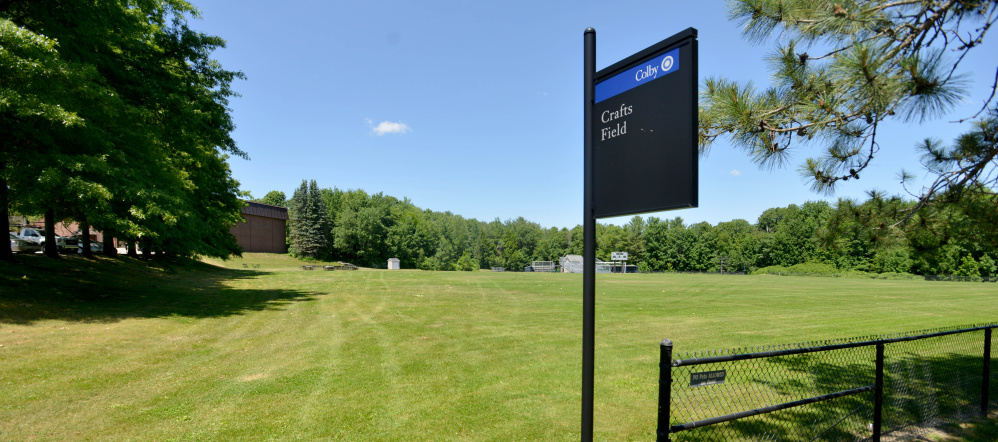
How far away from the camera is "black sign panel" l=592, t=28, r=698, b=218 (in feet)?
6.98

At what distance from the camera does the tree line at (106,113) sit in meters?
10.1

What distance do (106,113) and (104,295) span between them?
18.4ft

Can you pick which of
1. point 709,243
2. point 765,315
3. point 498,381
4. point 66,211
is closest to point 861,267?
point 709,243

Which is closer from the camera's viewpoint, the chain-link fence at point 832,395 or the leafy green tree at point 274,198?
the chain-link fence at point 832,395

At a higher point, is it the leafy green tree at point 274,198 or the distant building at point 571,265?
the leafy green tree at point 274,198

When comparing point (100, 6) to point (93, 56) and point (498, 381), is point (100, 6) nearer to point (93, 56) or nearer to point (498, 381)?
point (93, 56)

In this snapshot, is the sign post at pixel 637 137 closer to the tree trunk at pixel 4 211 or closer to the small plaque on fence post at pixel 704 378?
the small plaque on fence post at pixel 704 378

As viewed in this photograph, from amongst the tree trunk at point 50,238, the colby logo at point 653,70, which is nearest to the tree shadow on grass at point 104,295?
the tree trunk at point 50,238

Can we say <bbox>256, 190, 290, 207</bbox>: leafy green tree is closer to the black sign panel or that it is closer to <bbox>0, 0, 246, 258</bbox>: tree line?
<bbox>0, 0, 246, 258</bbox>: tree line

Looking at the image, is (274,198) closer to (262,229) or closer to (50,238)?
(262,229)

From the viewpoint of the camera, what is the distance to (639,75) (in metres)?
2.41

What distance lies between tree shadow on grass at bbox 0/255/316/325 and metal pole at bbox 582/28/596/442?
12.2 metres

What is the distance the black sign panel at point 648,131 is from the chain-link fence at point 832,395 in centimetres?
118

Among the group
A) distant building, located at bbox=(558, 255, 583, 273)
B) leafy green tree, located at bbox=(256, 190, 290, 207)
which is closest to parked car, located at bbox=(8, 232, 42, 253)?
distant building, located at bbox=(558, 255, 583, 273)
